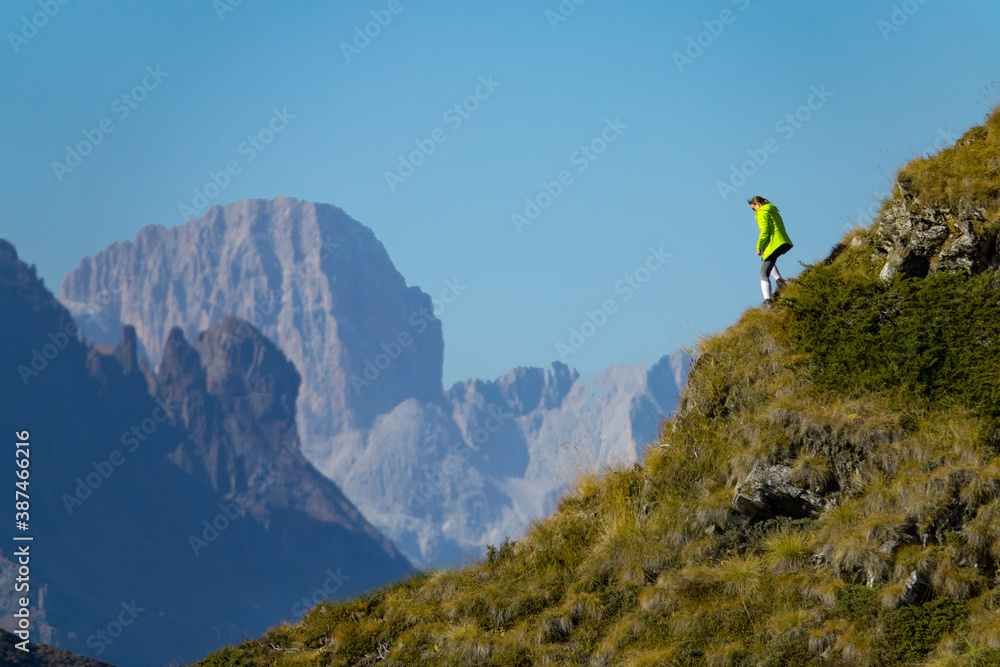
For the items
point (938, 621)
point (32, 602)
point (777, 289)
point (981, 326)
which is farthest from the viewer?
point (32, 602)

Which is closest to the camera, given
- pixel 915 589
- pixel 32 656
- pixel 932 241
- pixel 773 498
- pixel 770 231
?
pixel 915 589

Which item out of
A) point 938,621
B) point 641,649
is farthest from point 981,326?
point 641,649

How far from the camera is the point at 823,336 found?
42.9ft

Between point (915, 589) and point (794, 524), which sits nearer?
point (915, 589)

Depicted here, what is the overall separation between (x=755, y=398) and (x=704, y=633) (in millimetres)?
3967

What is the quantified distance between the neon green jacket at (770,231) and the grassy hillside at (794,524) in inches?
27.2

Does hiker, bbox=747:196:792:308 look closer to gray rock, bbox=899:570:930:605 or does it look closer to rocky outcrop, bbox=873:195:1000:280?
rocky outcrop, bbox=873:195:1000:280

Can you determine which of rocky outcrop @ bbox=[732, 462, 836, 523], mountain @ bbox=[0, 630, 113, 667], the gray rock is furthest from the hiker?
mountain @ bbox=[0, 630, 113, 667]

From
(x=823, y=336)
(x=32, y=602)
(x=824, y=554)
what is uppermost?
(x=32, y=602)

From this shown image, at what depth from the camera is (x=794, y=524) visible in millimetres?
11500

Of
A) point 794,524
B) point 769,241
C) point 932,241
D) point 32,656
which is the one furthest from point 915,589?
point 32,656

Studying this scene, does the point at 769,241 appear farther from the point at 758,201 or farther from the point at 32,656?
the point at 32,656

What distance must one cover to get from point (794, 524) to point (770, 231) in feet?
18.1

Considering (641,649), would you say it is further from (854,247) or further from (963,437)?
→ (854,247)
